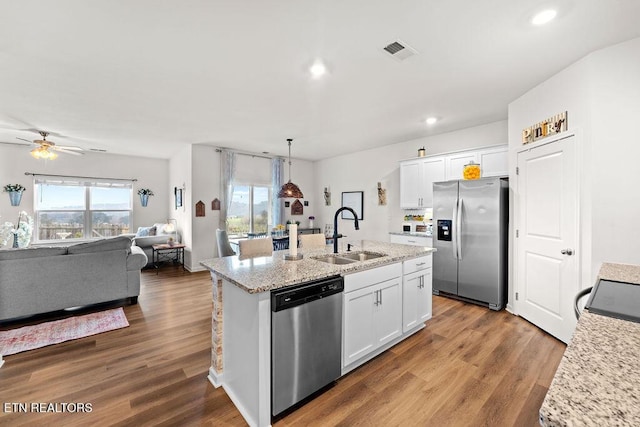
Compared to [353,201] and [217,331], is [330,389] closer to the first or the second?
[217,331]

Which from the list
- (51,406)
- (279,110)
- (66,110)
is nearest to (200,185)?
(66,110)

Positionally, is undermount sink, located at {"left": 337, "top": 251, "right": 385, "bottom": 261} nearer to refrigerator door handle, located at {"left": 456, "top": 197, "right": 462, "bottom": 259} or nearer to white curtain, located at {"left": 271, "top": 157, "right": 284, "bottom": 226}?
refrigerator door handle, located at {"left": 456, "top": 197, "right": 462, "bottom": 259}

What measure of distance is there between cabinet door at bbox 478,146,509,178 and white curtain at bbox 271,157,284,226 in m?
4.45

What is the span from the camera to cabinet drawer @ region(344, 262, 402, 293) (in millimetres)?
2127

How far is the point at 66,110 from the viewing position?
365 centimetres

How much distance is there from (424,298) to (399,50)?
8.06 feet

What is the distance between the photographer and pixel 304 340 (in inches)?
71.4

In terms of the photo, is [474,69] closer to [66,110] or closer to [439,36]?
[439,36]

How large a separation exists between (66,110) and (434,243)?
553 centimetres

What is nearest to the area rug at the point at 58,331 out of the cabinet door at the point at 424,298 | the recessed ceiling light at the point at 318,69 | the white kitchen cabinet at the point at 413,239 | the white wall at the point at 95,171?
the cabinet door at the point at 424,298

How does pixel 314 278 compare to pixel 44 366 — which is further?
pixel 44 366

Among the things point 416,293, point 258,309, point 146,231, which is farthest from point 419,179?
point 146,231

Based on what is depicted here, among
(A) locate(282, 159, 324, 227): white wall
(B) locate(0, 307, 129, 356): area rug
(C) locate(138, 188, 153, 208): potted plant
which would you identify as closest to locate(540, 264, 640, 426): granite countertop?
(B) locate(0, 307, 129, 356): area rug

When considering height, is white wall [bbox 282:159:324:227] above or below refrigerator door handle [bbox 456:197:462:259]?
above
